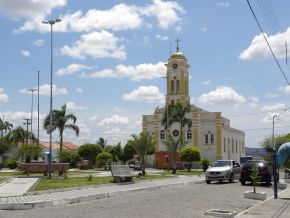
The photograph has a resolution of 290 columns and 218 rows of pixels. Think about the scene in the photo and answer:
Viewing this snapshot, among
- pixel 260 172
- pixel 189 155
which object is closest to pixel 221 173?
pixel 260 172

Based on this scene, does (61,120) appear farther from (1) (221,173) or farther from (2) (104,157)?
(1) (221,173)

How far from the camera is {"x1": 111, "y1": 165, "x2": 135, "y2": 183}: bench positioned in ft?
88.6

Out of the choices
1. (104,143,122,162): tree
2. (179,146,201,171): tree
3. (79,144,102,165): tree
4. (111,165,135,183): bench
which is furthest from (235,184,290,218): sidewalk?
(104,143,122,162): tree

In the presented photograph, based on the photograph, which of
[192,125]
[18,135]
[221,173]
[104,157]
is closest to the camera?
[221,173]

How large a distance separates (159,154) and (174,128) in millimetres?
10515

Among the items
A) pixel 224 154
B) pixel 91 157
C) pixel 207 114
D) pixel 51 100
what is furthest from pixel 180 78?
pixel 51 100

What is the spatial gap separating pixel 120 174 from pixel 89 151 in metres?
38.7

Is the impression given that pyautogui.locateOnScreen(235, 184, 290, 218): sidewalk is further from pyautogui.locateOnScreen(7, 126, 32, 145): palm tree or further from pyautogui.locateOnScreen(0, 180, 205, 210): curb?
pyautogui.locateOnScreen(7, 126, 32, 145): palm tree

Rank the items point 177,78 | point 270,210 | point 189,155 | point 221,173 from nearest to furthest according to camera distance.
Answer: point 270,210
point 221,173
point 189,155
point 177,78

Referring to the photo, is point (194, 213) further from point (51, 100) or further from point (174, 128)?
point (174, 128)

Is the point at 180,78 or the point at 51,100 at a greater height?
the point at 180,78

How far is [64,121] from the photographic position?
208 ft

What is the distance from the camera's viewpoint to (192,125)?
80938 millimetres

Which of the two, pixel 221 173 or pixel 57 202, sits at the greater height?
pixel 221 173
